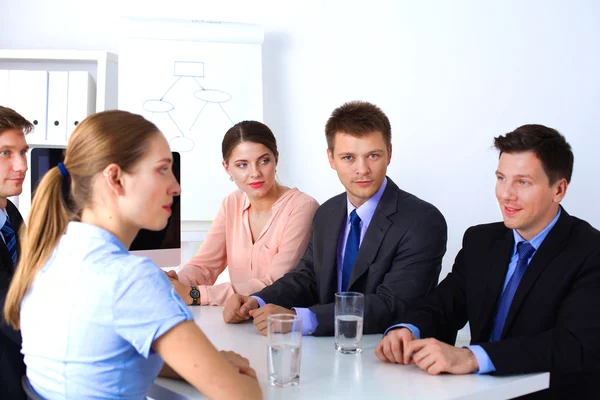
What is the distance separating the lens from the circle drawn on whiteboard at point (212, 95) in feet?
11.8

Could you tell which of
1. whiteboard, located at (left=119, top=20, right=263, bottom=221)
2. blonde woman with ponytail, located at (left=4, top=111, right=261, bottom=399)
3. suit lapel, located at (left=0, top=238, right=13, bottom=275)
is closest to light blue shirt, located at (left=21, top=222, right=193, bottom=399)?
blonde woman with ponytail, located at (left=4, top=111, right=261, bottom=399)

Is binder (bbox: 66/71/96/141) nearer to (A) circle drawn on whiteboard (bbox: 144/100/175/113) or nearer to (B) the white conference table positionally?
(A) circle drawn on whiteboard (bbox: 144/100/175/113)

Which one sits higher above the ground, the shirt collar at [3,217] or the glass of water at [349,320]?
the shirt collar at [3,217]

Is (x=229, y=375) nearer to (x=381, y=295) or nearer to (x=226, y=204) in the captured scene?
(x=381, y=295)

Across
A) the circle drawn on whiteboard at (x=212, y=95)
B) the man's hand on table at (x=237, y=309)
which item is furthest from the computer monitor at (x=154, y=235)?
the circle drawn on whiteboard at (x=212, y=95)

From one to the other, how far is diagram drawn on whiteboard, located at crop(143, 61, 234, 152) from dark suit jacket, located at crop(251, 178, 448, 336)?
1491 millimetres

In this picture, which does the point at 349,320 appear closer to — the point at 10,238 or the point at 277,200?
the point at 277,200

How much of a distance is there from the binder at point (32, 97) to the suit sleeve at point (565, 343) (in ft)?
9.33

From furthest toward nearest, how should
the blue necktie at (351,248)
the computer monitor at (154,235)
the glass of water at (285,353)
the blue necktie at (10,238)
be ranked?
the computer monitor at (154,235) < the blue necktie at (351,248) < the blue necktie at (10,238) < the glass of water at (285,353)

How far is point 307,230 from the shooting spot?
2.46 metres

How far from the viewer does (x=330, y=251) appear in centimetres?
220

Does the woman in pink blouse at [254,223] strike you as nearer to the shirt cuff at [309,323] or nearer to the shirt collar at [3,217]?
the shirt cuff at [309,323]

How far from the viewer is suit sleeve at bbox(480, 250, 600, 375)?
142 cm

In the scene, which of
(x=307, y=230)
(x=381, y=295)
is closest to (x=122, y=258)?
(x=381, y=295)
